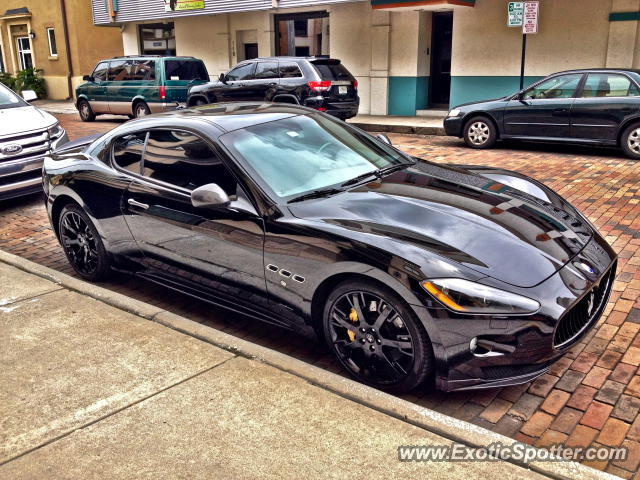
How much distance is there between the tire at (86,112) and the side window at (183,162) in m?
15.4

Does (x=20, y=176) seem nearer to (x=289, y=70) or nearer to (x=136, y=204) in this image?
(x=136, y=204)

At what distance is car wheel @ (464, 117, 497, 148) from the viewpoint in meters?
11.8

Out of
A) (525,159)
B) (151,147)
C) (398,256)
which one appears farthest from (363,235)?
(525,159)

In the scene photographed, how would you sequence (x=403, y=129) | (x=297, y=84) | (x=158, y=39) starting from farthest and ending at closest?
1. (x=158, y=39)
2. (x=403, y=129)
3. (x=297, y=84)

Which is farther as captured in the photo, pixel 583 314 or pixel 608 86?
pixel 608 86

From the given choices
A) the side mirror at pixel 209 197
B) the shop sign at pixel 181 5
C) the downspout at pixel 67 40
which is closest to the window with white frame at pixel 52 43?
the downspout at pixel 67 40

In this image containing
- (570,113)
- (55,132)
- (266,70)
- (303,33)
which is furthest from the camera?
(303,33)

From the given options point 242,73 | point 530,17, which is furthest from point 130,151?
point 242,73

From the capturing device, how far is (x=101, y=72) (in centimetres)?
1855

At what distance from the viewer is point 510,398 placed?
11.9 ft

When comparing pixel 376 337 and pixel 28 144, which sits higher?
pixel 28 144

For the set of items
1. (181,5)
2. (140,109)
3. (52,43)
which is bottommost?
(140,109)

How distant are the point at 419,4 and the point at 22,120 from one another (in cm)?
1037

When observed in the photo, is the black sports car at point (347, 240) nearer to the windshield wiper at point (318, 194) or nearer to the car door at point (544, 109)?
the windshield wiper at point (318, 194)
